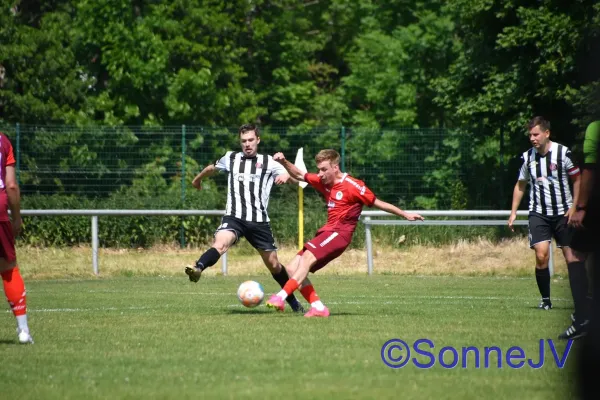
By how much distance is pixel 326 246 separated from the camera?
11297mm

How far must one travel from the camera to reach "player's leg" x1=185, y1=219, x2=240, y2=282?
37.4 feet

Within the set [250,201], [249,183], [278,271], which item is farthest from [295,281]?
[249,183]

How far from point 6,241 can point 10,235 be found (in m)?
0.07

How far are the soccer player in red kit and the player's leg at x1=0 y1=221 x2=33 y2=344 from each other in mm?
3103

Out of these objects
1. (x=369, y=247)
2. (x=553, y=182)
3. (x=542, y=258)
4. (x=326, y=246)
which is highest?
(x=553, y=182)

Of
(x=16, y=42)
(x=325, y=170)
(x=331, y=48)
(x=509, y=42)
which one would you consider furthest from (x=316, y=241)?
(x=331, y=48)

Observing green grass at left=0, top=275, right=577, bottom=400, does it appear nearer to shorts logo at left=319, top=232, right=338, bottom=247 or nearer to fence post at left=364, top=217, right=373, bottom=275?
shorts logo at left=319, top=232, right=338, bottom=247

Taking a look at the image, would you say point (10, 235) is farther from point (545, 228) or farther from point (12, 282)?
point (545, 228)

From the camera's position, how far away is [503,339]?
8.95 meters

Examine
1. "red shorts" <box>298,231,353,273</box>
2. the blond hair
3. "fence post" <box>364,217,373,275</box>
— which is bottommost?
"fence post" <box>364,217,373,275</box>

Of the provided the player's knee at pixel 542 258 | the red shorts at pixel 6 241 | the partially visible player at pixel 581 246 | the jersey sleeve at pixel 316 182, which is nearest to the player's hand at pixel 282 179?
the jersey sleeve at pixel 316 182

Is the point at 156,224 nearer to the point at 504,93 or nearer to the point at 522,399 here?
the point at 504,93

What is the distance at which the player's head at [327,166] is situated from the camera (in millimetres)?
11430

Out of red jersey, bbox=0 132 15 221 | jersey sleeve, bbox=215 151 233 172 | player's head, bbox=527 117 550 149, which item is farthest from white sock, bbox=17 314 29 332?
player's head, bbox=527 117 550 149
